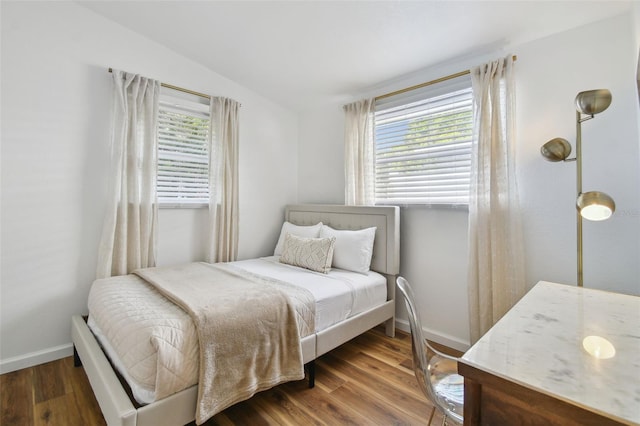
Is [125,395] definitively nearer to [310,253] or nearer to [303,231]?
[310,253]

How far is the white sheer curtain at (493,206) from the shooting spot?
2.11m

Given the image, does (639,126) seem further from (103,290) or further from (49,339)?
(49,339)

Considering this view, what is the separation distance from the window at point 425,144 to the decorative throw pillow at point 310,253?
832mm

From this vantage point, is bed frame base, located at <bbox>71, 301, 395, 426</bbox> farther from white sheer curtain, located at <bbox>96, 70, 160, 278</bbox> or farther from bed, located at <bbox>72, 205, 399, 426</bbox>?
white sheer curtain, located at <bbox>96, 70, 160, 278</bbox>

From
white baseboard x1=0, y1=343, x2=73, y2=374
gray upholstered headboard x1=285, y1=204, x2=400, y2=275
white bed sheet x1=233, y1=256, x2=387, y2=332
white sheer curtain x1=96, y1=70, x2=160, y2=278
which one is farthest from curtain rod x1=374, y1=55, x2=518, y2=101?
white baseboard x1=0, y1=343, x2=73, y2=374

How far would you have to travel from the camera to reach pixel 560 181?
78.4 inches

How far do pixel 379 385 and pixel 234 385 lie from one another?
104 cm

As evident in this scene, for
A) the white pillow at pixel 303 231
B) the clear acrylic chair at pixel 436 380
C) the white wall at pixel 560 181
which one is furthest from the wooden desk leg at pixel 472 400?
the white pillow at pixel 303 231

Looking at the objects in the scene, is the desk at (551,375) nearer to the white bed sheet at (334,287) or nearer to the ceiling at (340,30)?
the white bed sheet at (334,287)

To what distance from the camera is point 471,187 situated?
2.27 m

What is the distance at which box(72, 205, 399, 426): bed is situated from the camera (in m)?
1.24

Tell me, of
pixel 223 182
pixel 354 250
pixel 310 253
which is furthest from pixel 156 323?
pixel 223 182

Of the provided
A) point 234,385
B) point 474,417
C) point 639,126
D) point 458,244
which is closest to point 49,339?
point 234,385

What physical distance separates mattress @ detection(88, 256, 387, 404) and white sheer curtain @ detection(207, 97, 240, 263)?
0.83 meters
